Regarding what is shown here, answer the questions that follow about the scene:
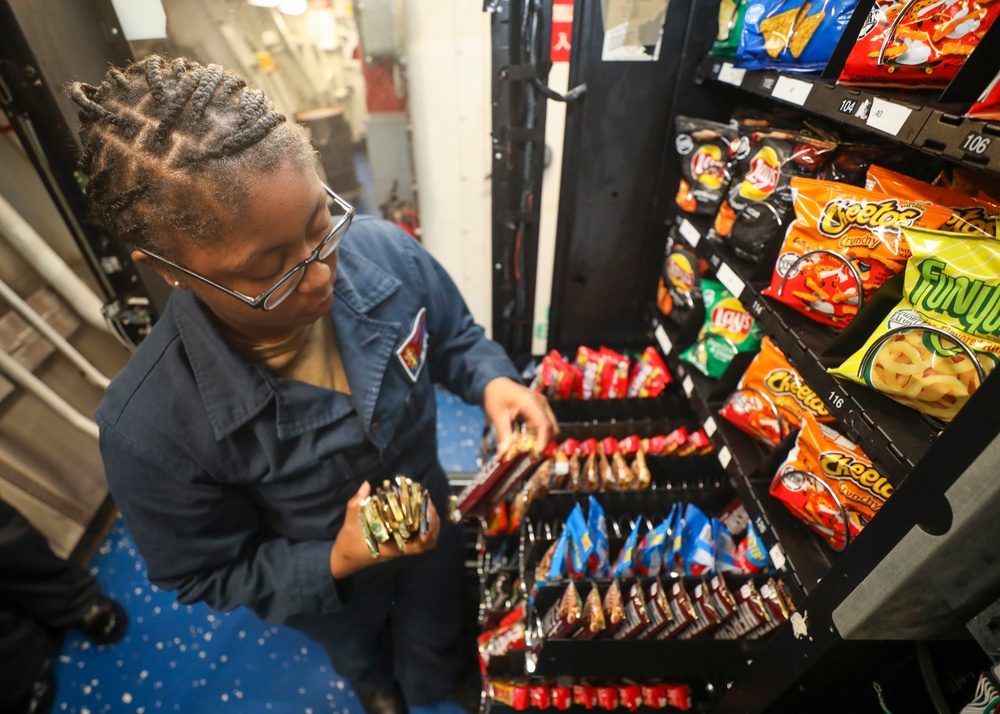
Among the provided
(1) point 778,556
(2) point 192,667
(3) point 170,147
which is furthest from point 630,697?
(3) point 170,147

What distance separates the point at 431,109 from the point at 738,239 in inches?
56.3

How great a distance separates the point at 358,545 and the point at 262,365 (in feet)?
1.37

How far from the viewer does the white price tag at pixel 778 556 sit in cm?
109

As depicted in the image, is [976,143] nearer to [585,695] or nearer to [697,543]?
[697,543]

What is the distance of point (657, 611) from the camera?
1.21 metres

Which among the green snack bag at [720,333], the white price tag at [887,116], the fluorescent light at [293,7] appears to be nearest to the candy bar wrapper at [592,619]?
the green snack bag at [720,333]

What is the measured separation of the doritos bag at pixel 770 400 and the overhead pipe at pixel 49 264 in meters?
2.21

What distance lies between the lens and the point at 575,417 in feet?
6.36

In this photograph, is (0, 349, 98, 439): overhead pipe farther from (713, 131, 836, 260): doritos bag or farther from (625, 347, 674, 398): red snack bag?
(713, 131, 836, 260): doritos bag

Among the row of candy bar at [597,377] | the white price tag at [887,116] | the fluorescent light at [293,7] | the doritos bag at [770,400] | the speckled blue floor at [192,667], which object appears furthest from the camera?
the row of candy bar at [597,377]

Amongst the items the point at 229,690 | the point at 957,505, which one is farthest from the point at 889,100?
the point at 229,690

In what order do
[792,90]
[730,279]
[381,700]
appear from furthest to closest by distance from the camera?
1. [381,700]
2. [730,279]
3. [792,90]

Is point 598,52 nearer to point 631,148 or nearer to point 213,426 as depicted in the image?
point 631,148

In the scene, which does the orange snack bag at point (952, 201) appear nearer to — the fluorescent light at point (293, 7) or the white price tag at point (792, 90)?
the white price tag at point (792, 90)
